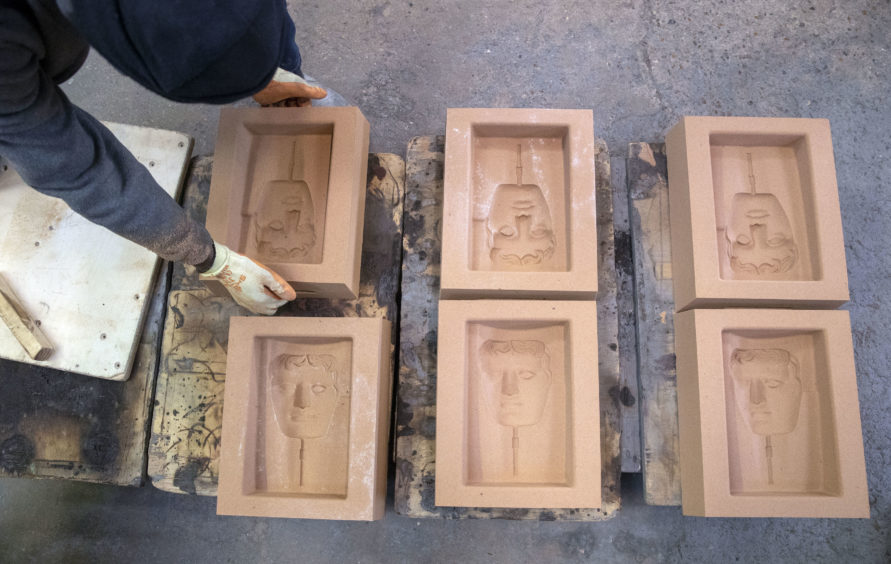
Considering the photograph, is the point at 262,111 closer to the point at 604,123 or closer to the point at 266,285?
the point at 266,285

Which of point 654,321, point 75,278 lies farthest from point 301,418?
point 654,321

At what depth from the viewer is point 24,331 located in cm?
238

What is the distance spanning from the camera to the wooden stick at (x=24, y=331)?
2.37 m

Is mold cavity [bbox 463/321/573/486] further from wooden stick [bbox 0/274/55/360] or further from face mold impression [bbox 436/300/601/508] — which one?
wooden stick [bbox 0/274/55/360]

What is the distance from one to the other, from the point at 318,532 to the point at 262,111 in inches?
82.3

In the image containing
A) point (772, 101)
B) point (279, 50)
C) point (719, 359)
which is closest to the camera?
point (279, 50)

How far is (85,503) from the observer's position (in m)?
2.95

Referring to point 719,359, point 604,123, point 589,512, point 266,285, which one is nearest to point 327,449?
point 266,285

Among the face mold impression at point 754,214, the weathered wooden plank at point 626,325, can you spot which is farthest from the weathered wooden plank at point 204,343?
the face mold impression at point 754,214

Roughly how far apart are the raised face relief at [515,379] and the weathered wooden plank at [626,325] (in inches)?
14.5

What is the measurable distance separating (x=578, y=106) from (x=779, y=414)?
6.28 feet

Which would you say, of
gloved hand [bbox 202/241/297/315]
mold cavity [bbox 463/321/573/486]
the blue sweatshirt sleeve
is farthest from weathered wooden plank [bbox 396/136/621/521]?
the blue sweatshirt sleeve

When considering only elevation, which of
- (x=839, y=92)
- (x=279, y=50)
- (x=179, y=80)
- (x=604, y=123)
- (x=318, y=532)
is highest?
(x=839, y=92)

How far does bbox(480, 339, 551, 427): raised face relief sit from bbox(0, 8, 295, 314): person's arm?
97cm
